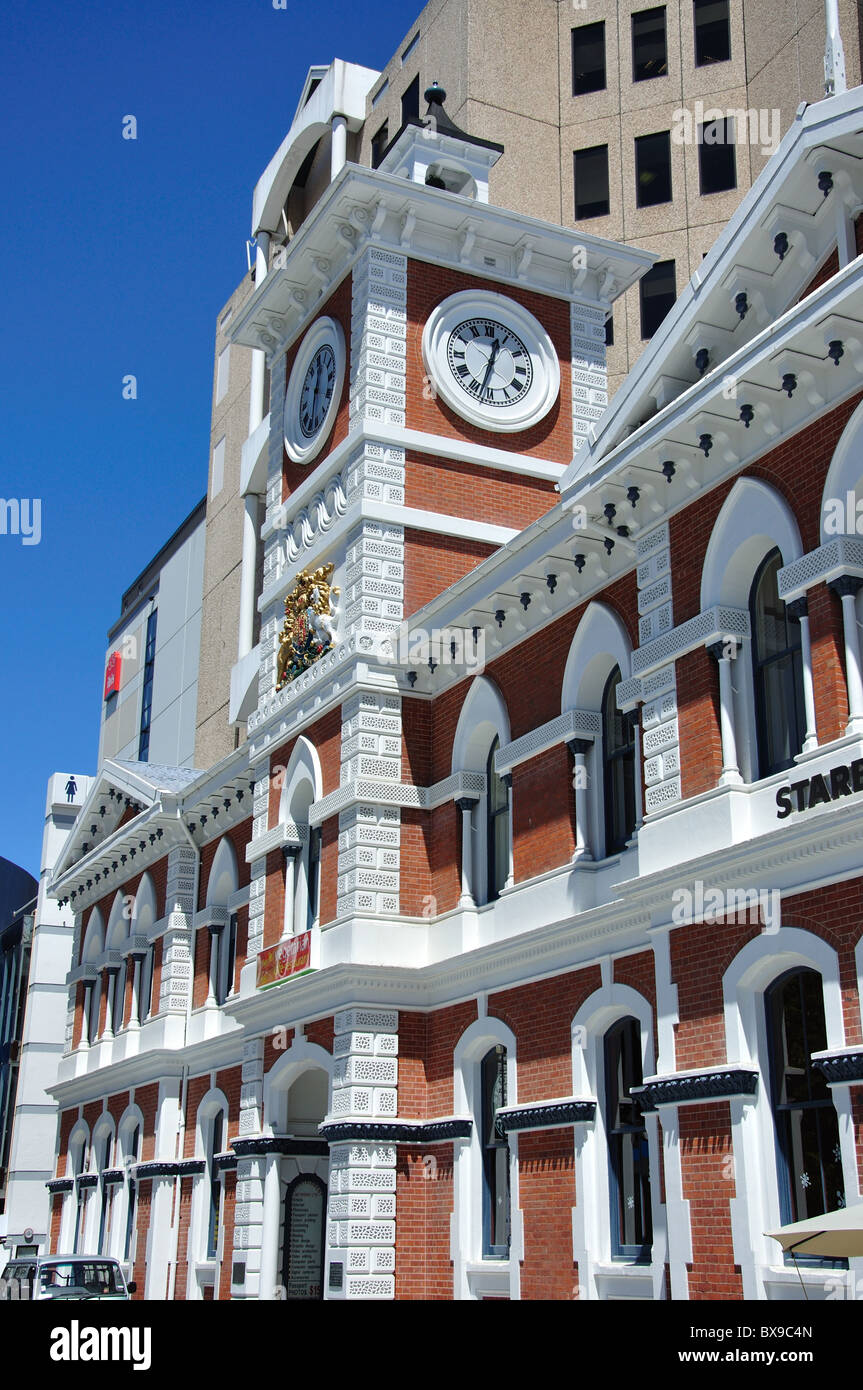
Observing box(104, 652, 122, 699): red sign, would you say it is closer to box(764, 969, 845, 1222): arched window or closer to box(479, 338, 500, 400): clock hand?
box(479, 338, 500, 400): clock hand

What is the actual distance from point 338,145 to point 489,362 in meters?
17.2

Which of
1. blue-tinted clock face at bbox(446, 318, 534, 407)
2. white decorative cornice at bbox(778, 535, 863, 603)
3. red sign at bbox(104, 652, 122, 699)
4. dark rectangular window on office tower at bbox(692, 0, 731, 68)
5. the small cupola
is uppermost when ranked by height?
dark rectangular window on office tower at bbox(692, 0, 731, 68)

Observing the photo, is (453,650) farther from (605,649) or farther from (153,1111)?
(153,1111)

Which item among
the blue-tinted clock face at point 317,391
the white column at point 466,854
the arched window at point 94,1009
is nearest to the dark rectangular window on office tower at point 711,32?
the blue-tinted clock face at point 317,391

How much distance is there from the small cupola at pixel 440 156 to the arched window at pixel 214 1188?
17.6 meters

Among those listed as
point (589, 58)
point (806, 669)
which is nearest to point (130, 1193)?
point (806, 669)

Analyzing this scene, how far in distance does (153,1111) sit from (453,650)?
1439cm

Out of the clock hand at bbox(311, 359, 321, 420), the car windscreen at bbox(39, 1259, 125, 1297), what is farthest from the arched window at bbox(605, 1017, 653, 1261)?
the clock hand at bbox(311, 359, 321, 420)

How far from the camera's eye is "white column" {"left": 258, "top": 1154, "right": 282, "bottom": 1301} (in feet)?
73.8

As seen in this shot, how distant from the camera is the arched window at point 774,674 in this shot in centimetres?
1521

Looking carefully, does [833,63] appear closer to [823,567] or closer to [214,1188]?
[823,567]

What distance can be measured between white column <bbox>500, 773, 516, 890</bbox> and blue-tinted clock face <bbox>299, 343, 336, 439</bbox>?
342 inches

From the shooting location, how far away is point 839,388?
14703mm
